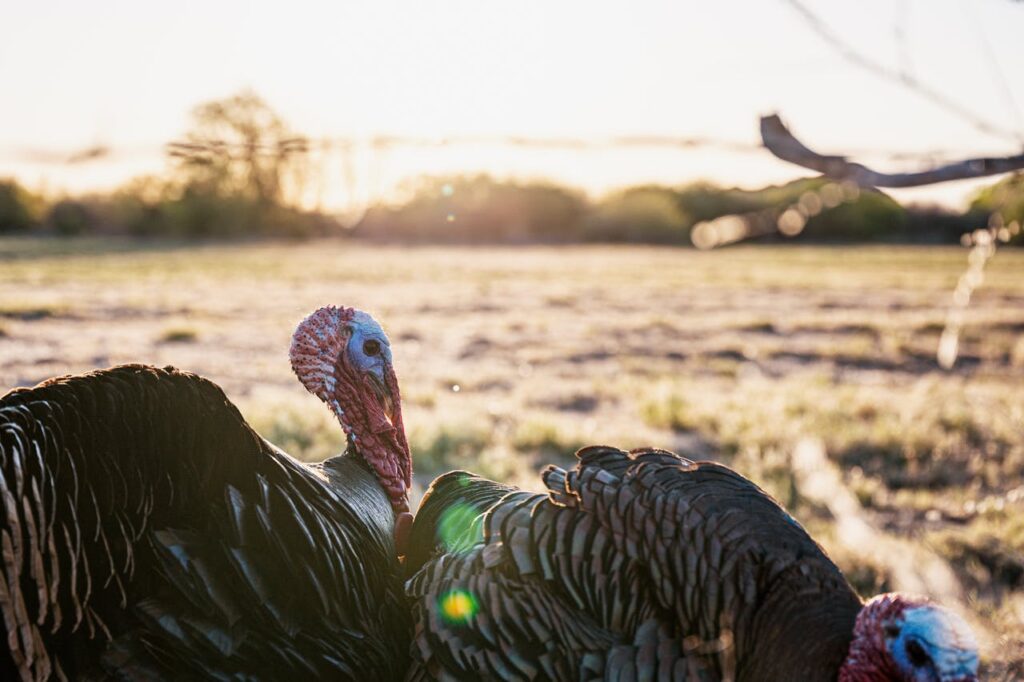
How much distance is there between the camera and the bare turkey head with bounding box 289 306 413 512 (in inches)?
119

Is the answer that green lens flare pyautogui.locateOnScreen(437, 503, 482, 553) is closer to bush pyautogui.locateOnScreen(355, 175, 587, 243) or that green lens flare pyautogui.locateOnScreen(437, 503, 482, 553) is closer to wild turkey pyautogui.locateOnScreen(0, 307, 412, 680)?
wild turkey pyautogui.locateOnScreen(0, 307, 412, 680)

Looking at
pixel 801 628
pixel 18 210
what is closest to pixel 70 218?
pixel 18 210

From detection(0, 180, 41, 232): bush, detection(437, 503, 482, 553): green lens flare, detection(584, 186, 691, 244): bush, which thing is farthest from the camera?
detection(584, 186, 691, 244): bush

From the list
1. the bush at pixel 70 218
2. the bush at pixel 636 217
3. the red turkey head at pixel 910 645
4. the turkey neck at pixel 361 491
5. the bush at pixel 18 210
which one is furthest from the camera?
the bush at pixel 636 217

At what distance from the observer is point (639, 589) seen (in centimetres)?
213

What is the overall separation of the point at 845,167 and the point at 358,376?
6.24 ft

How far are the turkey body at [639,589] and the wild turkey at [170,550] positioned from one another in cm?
27

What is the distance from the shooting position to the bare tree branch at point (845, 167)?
1461mm

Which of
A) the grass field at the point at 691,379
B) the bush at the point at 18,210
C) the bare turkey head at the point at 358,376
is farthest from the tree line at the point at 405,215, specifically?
the bare turkey head at the point at 358,376

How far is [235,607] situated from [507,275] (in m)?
28.1

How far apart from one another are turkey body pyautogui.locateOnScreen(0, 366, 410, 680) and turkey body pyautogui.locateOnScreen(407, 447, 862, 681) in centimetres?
28

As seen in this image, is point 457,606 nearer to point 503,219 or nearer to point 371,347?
point 371,347

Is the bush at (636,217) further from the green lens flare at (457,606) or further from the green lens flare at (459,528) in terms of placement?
the green lens flare at (457,606)

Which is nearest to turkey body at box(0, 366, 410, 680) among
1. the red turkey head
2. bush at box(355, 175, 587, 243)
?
the red turkey head
